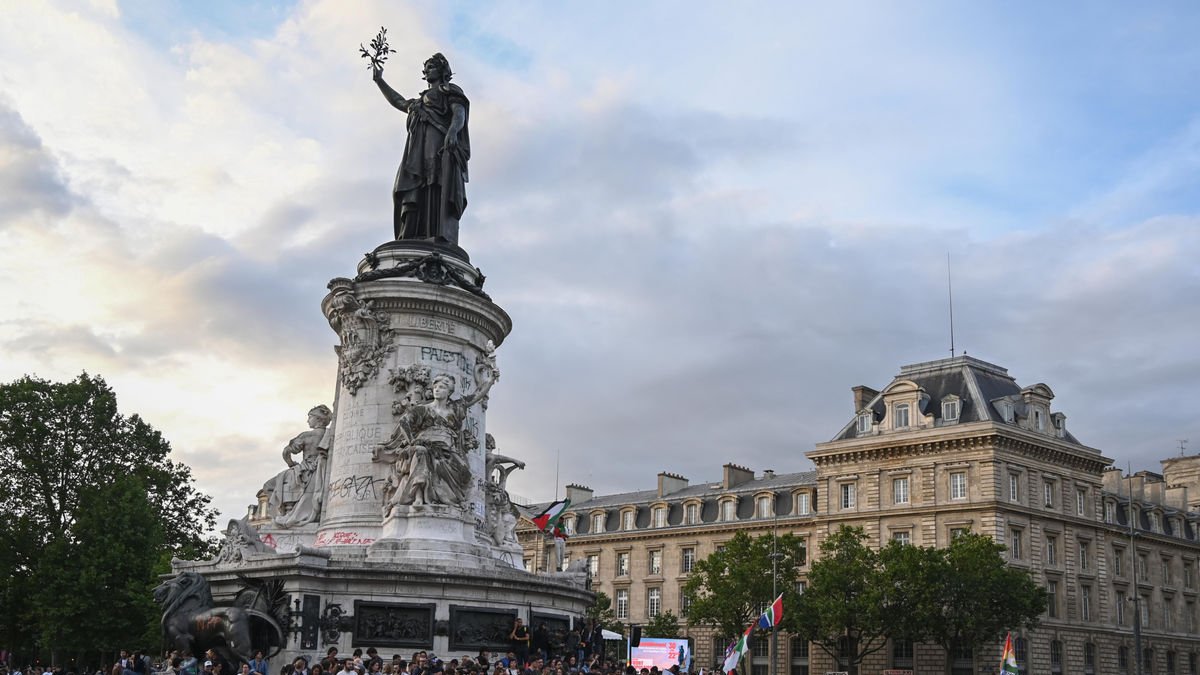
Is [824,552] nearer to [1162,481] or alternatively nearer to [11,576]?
[1162,481]

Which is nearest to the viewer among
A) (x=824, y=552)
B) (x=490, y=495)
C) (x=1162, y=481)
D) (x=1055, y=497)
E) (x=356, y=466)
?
(x=356, y=466)

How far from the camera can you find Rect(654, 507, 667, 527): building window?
95.1 m

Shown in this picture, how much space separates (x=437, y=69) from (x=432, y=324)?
24.7 ft

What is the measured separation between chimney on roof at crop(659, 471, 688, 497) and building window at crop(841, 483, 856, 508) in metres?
20.1

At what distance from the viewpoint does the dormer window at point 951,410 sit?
80188mm

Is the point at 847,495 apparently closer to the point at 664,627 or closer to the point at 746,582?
the point at 746,582

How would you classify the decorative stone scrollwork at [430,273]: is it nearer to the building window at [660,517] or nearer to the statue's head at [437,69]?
the statue's head at [437,69]

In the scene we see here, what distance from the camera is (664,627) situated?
84.3 metres

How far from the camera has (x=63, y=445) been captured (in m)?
53.2

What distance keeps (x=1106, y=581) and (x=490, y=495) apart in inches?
2567

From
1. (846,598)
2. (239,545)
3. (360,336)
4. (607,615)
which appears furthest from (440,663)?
(607,615)

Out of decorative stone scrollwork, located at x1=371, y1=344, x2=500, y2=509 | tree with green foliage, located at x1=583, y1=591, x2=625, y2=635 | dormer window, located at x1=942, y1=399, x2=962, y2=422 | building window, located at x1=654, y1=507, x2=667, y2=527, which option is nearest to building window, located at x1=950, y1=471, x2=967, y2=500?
dormer window, located at x1=942, y1=399, x2=962, y2=422

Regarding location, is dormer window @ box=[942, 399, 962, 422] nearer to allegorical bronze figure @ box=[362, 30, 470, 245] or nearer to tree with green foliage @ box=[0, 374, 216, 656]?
tree with green foliage @ box=[0, 374, 216, 656]

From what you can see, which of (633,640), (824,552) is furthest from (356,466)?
(824,552)
